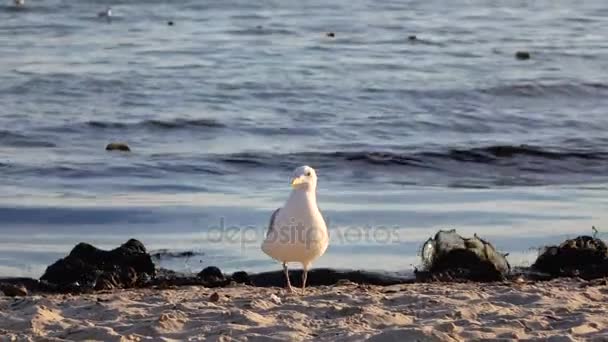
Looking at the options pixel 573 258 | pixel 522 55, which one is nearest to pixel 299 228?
pixel 573 258

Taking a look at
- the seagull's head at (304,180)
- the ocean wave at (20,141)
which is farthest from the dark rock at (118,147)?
the seagull's head at (304,180)

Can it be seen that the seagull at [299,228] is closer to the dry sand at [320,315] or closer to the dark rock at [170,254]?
the dry sand at [320,315]

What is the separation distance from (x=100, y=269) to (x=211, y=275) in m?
0.75

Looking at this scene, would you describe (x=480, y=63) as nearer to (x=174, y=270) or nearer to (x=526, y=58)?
(x=526, y=58)

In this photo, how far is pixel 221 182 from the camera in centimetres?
1229

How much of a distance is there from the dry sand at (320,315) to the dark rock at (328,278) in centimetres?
96

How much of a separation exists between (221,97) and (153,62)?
2.80 m

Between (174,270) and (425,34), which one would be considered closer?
(174,270)

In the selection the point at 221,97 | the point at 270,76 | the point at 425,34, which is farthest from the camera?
the point at 425,34


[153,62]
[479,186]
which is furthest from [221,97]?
[479,186]

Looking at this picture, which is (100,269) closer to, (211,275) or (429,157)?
(211,275)

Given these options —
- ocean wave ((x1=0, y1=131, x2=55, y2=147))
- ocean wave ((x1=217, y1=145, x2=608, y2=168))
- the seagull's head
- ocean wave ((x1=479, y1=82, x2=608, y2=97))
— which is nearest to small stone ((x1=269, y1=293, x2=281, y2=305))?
the seagull's head

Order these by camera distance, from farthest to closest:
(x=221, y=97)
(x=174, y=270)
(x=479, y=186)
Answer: (x=221, y=97) → (x=479, y=186) → (x=174, y=270)

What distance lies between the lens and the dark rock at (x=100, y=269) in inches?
317
